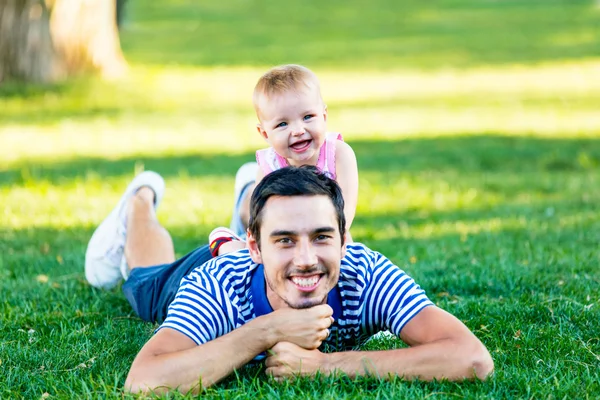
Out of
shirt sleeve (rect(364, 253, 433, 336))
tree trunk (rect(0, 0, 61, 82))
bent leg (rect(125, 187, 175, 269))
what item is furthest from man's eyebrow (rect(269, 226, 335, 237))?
tree trunk (rect(0, 0, 61, 82))

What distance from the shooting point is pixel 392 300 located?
430 cm

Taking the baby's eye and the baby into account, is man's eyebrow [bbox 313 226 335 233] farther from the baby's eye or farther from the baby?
the baby

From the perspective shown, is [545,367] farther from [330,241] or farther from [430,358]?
[330,241]

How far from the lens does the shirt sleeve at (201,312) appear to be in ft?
13.8

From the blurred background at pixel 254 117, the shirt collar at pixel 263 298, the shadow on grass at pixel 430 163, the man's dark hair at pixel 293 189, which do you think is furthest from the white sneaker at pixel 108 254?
the shadow on grass at pixel 430 163

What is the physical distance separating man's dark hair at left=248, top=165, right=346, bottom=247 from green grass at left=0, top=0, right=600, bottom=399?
0.71 meters

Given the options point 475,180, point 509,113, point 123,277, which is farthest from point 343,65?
point 123,277

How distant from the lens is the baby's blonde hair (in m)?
5.52

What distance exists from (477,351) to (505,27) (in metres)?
26.1

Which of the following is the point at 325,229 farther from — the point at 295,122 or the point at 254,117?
the point at 254,117

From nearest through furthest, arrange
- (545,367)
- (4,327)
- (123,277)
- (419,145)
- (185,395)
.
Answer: (185,395), (545,367), (4,327), (123,277), (419,145)

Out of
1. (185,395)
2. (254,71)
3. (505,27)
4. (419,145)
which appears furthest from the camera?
(505,27)

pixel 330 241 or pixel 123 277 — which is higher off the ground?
pixel 330 241

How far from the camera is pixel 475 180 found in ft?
35.0
